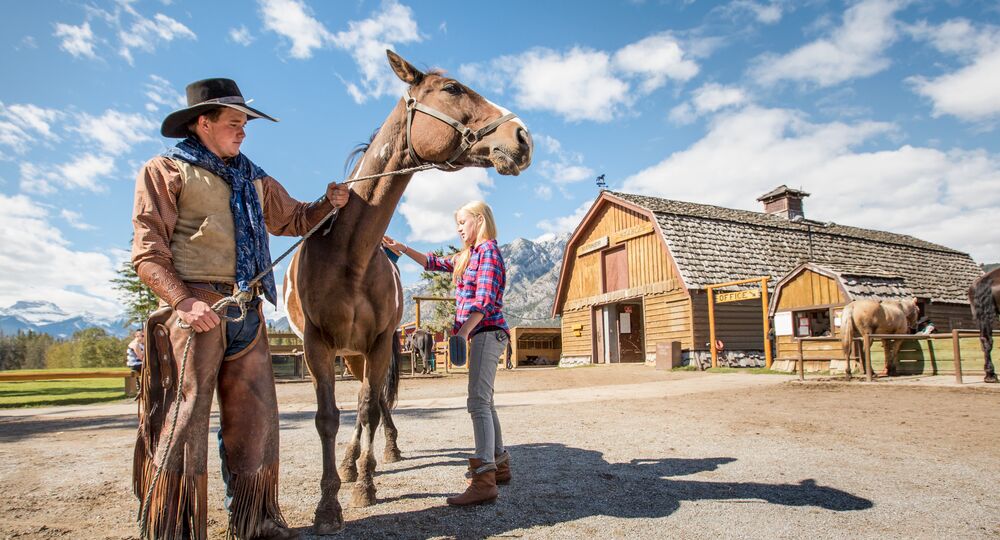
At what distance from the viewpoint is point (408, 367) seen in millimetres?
22344

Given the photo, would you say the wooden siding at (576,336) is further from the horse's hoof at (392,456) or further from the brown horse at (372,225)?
the brown horse at (372,225)

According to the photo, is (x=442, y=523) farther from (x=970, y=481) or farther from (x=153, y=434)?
(x=970, y=481)

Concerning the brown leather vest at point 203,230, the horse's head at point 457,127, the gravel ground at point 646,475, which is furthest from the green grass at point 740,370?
the brown leather vest at point 203,230

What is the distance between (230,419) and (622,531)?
1966 millimetres

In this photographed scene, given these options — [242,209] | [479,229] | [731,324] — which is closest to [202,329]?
[242,209]

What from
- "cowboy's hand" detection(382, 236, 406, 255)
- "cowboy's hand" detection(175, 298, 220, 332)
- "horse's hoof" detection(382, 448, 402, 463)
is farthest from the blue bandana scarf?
"horse's hoof" detection(382, 448, 402, 463)

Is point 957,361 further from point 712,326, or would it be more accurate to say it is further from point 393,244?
point 393,244

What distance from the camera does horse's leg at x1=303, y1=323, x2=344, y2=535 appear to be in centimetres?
293

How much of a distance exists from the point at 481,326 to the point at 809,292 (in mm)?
13417

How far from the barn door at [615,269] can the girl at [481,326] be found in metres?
18.2

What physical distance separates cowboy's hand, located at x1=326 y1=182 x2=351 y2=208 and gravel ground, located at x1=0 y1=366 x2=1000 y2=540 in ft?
5.90

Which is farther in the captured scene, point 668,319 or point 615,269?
point 615,269

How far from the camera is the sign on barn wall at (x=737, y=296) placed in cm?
1500

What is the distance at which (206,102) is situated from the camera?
2.51m
